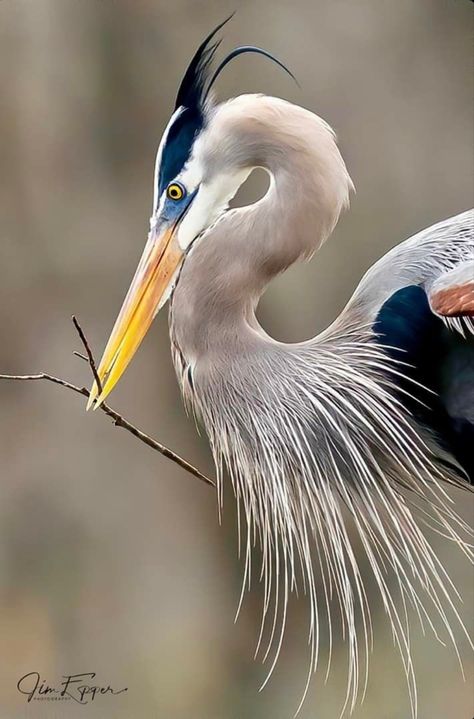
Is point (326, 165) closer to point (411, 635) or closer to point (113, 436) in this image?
point (113, 436)

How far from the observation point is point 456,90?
4.35 feet

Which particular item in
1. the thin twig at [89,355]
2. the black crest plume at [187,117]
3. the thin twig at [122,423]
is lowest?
the thin twig at [122,423]

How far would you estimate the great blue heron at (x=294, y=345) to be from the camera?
1108mm

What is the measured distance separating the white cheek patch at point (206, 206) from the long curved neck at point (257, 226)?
0.8 inches

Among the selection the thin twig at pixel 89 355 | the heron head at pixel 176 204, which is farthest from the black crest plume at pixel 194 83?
the thin twig at pixel 89 355

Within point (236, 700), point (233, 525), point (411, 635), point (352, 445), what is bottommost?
point (236, 700)

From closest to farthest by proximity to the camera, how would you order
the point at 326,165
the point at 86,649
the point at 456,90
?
1. the point at 326,165
2. the point at 86,649
3. the point at 456,90

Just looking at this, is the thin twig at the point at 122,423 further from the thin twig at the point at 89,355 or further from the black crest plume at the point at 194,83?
the black crest plume at the point at 194,83

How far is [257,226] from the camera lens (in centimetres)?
111

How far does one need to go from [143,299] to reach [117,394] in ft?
0.52

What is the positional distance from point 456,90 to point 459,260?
1.09ft

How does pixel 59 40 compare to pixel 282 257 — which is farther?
pixel 59 40

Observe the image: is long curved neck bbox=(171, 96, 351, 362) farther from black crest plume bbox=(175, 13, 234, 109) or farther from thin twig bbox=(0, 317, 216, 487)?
thin twig bbox=(0, 317, 216, 487)


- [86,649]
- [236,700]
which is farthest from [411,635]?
[86,649]
